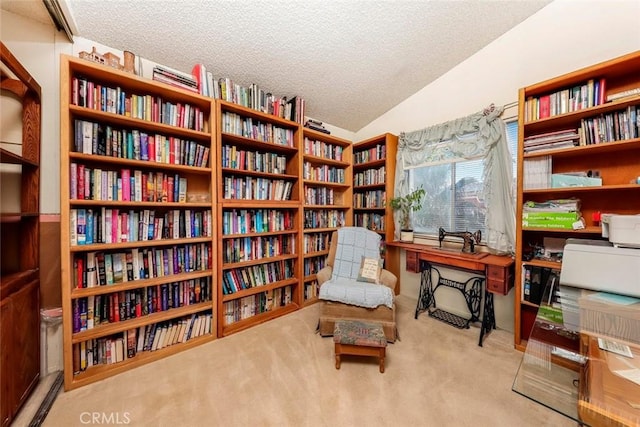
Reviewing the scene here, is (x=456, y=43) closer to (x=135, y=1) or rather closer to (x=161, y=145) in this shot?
(x=135, y=1)

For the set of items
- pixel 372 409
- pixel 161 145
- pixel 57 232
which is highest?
pixel 161 145

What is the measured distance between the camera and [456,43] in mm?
2002

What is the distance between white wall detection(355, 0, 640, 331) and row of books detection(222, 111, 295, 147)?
1.59 m

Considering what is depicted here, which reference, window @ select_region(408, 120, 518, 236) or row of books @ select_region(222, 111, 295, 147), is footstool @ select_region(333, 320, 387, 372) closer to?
window @ select_region(408, 120, 518, 236)

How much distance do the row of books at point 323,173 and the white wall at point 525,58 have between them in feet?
3.48

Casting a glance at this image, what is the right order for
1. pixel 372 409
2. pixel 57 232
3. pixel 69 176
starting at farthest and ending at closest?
1. pixel 57 232
2. pixel 69 176
3. pixel 372 409

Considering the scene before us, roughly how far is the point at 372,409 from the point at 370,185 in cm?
232

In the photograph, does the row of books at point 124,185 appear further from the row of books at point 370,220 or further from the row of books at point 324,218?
the row of books at point 370,220

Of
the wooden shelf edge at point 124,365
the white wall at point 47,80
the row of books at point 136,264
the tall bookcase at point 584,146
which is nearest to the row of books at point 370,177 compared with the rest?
the tall bookcase at point 584,146

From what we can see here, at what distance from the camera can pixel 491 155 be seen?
210 centimetres

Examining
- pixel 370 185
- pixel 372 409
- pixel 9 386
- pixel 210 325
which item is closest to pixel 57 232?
pixel 9 386

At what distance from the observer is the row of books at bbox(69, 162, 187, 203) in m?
1.43

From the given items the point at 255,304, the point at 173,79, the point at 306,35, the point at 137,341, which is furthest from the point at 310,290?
the point at 306,35

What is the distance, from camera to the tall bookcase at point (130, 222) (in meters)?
1.41
